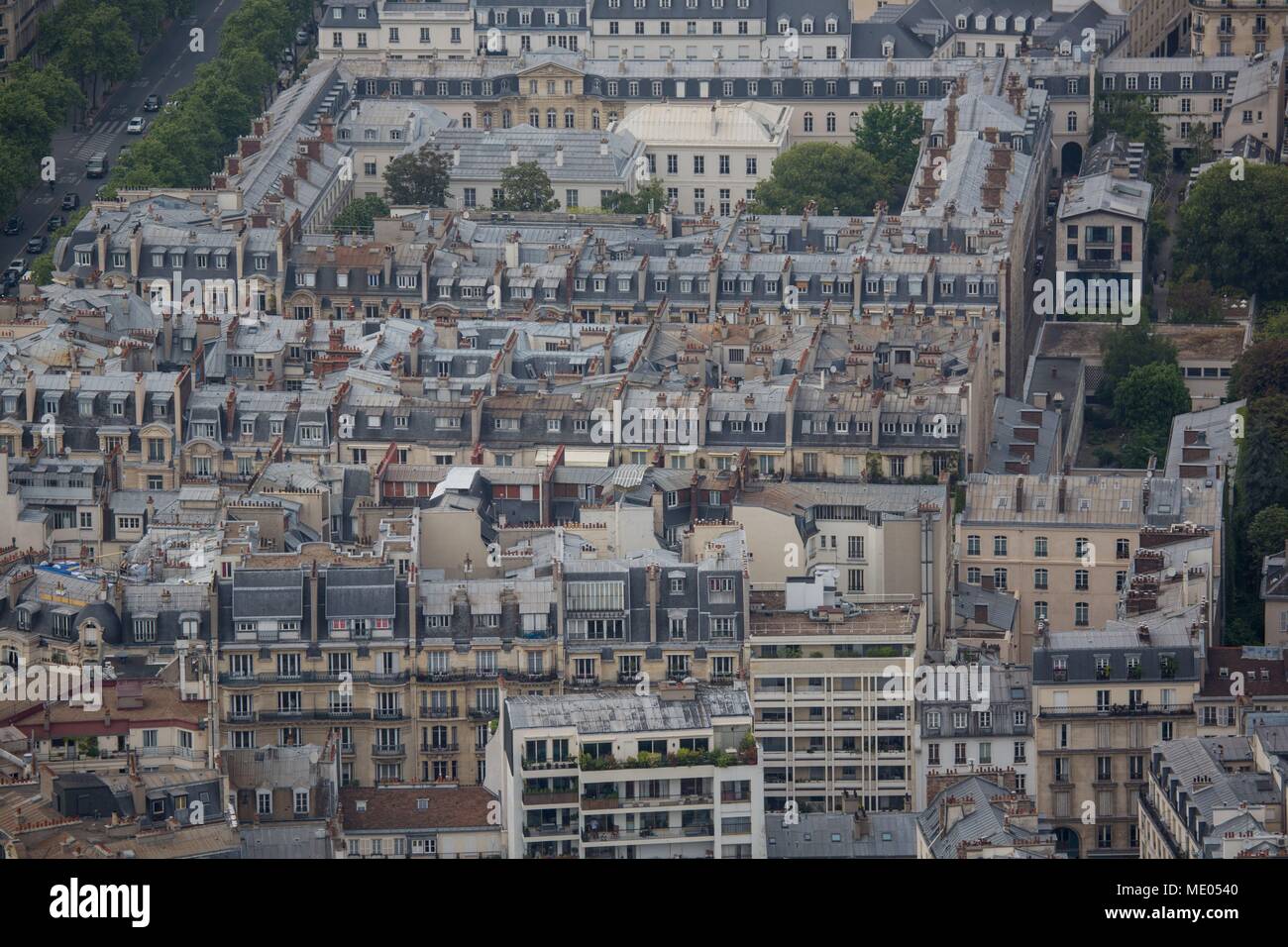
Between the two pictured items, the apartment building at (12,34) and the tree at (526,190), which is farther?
the apartment building at (12,34)

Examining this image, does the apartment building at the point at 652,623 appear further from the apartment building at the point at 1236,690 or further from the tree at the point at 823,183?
the tree at the point at 823,183

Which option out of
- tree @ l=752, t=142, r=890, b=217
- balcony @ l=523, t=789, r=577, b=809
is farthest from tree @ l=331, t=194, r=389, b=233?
balcony @ l=523, t=789, r=577, b=809

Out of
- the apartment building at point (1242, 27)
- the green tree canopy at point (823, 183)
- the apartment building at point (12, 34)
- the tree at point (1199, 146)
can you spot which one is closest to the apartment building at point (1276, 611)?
the green tree canopy at point (823, 183)

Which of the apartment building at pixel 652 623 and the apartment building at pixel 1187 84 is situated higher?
the apartment building at pixel 1187 84

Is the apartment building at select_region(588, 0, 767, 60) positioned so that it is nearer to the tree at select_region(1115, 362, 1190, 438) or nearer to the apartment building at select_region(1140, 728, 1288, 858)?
the tree at select_region(1115, 362, 1190, 438)

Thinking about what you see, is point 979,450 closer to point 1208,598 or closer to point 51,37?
point 1208,598

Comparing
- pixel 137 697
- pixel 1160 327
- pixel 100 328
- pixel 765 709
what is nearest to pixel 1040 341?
pixel 1160 327
